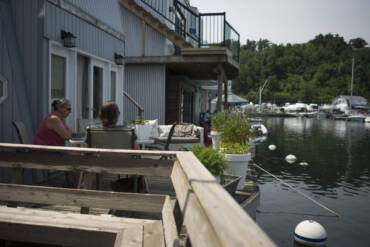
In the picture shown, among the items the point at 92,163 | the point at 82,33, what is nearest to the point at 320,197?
the point at 82,33

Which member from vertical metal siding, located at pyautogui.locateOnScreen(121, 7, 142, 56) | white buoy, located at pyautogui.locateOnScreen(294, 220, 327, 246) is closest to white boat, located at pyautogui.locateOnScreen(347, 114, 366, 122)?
vertical metal siding, located at pyautogui.locateOnScreen(121, 7, 142, 56)

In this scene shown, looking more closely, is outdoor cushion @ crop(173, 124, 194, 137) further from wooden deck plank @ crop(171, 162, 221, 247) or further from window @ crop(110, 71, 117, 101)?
wooden deck plank @ crop(171, 162, 221, 247)

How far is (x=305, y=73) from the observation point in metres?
92.9

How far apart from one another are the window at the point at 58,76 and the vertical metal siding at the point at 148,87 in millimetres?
5448

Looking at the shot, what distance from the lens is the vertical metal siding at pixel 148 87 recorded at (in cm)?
1126

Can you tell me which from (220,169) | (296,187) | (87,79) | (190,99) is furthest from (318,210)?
(190,99)

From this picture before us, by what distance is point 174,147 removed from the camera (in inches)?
288

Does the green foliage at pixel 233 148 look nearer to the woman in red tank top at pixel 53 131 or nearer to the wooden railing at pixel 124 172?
the woman in red tank top at pixel 53 131

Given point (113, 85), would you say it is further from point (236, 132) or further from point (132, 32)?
point (132, 32)

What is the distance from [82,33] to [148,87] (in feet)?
16.8

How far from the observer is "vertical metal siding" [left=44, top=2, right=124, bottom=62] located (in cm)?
525

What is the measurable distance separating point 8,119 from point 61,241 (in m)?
2.91

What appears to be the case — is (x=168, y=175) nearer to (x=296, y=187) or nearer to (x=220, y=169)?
(x=220, y=169)

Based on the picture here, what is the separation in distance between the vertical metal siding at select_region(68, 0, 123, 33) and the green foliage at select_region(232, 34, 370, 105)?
80.4 m
